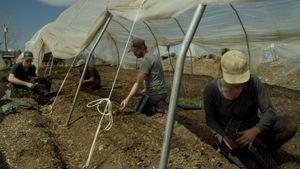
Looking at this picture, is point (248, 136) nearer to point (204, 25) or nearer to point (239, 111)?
point (239, 111)

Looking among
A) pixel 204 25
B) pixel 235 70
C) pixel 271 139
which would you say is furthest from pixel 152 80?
pixel 235 70

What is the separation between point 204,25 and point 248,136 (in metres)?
4.57

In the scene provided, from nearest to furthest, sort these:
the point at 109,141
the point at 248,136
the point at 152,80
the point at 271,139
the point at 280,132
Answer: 1. the point at 248,136
2. the point at 280,132
3. the point at 271,139
4. the point at 109,141
5. the point at 152,80

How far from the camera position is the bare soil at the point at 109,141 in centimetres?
530

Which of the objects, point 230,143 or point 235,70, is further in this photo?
point 230,143

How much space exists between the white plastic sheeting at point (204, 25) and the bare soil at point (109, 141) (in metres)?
1.42

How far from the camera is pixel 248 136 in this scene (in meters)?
4.33

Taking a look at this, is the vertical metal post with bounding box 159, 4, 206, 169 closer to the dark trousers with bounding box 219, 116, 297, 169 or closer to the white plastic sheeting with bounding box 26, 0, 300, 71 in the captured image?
the white plastic sheeting with bounding box 26, 0, 300, 71

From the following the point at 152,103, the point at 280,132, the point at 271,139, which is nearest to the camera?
the point at 280,132

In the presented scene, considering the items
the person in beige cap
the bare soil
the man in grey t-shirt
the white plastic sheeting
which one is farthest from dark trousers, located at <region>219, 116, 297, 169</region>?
the man in grey t-shirt

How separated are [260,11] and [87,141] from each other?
3.29m

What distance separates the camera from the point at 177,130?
22.8ft

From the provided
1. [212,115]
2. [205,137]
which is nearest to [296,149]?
[205,137]

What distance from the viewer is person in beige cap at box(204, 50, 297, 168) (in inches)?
161
